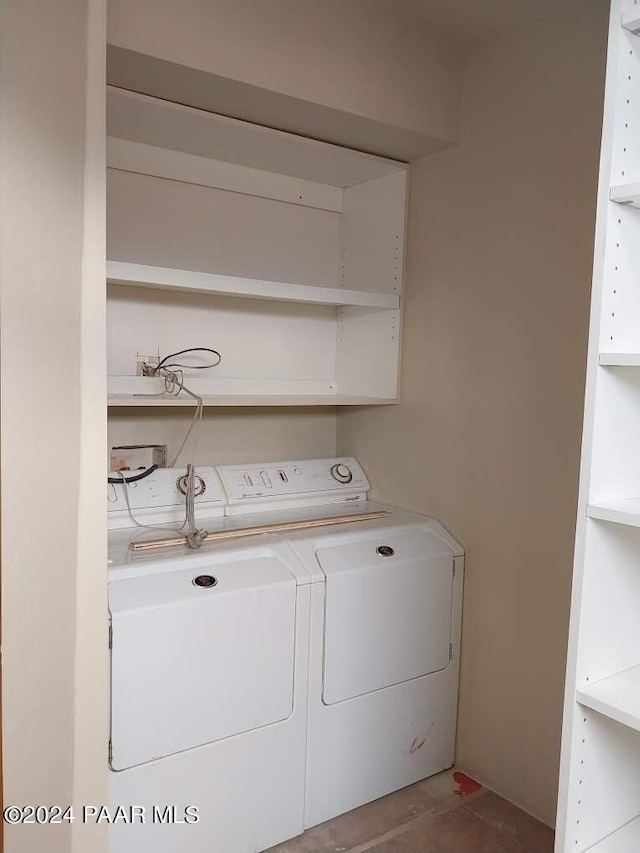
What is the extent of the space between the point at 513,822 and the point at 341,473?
1.26 metres

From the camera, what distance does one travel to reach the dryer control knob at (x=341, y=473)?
2682 millimetres

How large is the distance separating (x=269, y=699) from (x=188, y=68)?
165 cm

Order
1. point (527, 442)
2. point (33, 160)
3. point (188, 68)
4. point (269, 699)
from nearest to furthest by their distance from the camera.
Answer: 1. point (33, 160)
2. point (188, 68)
3. point (269, 699)
4. point (527, 442)

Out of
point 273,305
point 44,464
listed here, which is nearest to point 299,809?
point 44,464

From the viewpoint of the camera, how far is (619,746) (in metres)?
1.39

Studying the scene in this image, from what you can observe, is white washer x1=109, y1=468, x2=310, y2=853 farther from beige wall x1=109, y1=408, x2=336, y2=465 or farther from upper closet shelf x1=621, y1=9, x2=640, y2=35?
upper closet shelf x1=621, y1=9, x2=640, y2=35

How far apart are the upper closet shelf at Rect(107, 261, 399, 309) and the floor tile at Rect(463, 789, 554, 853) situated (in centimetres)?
166

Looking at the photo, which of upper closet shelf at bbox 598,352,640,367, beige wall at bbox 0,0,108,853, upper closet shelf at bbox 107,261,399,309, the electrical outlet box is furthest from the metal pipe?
upper closet shelf at bbox 598,352,640,367

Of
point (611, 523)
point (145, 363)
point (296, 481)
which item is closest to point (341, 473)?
point (296, 481)

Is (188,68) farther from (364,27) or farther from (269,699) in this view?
(269,699)

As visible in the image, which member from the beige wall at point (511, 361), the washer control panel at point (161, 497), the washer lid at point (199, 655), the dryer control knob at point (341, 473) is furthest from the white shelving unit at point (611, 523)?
the dryer control knob at point (341, 473)

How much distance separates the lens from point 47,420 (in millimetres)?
1252

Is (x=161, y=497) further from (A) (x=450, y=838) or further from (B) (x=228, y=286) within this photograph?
(A) (x=450, y=838)

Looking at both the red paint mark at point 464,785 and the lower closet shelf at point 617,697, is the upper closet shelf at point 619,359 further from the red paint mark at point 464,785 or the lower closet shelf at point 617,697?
the red paint mark at point 464,785
